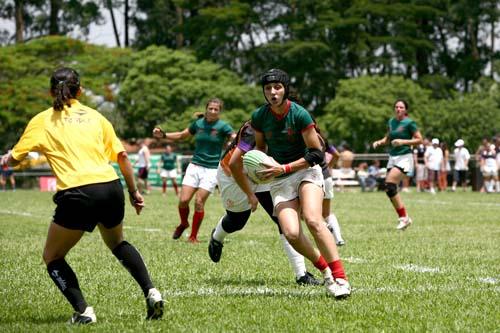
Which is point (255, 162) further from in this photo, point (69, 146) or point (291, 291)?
point (69, 146)

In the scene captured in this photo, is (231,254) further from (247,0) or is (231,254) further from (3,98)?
(247,0)

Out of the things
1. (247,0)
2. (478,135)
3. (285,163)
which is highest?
(247,0)

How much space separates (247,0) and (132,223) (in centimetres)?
4304

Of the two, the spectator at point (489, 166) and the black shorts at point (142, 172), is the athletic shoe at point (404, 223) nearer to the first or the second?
the spectator at point (489, 166)

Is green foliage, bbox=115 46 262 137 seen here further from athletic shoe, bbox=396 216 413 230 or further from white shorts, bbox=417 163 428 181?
athletic shoe, bbox=396 216 413 230

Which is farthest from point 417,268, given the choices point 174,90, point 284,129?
point 174,90

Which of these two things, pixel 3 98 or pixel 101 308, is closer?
pixel 101 308

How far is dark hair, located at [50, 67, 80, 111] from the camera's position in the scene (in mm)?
6562

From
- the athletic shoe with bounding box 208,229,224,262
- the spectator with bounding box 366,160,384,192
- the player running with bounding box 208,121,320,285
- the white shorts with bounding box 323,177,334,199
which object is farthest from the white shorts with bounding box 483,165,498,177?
the athletic shoe with bounding box 208,229,224,262

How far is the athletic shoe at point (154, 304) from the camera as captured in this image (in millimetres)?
6570

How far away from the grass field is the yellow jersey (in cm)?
103

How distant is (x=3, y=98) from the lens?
47.8 m

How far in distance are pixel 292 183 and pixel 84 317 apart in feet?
7.29

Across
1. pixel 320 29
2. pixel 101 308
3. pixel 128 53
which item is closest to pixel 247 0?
pixel 320 29
